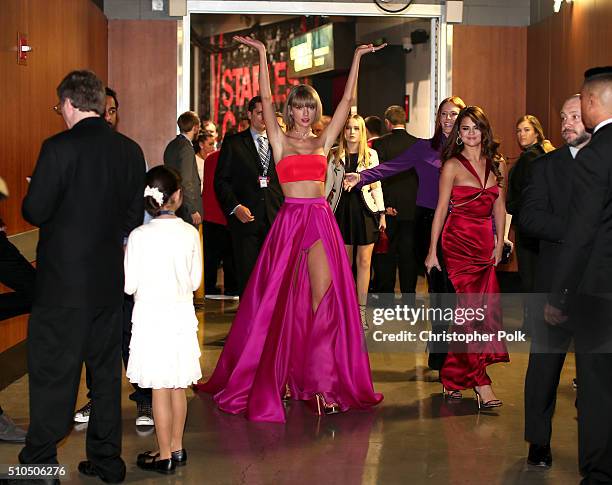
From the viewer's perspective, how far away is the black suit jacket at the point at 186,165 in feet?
29.2

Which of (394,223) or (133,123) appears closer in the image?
(394,223)

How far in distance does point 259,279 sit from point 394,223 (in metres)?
4.35

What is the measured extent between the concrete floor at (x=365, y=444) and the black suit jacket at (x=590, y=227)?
1.01 meters

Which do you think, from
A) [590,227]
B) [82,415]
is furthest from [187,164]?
[590,227]

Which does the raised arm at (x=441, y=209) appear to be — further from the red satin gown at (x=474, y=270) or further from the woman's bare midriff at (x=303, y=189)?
the woman's bare midriff at (x=303, y=189)

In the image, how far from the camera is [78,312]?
12.9 feet

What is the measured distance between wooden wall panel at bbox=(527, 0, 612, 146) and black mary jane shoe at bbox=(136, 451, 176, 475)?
5528 mm

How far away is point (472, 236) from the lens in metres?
5.73

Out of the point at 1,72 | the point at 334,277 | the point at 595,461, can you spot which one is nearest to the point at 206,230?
the point at 1,72

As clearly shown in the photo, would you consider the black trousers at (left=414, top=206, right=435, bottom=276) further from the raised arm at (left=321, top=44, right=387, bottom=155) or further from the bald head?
the bald head

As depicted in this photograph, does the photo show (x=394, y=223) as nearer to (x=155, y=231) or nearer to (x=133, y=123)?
(x=133, y=123)

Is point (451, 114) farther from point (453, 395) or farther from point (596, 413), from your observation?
point (596, 413)

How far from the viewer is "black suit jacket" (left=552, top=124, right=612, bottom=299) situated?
3746 millimetres

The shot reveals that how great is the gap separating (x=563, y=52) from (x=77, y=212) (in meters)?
7.11
